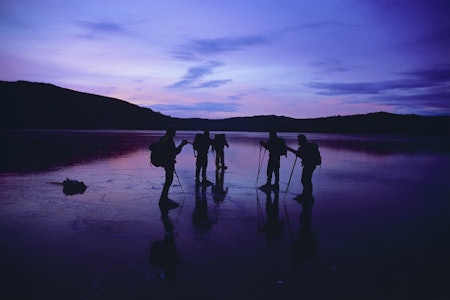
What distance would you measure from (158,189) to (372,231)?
24.3ft

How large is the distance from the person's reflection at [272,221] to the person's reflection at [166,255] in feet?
6.56

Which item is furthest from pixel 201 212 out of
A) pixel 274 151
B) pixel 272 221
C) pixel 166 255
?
pixel 274 151

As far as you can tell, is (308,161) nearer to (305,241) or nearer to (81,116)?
(305,241)

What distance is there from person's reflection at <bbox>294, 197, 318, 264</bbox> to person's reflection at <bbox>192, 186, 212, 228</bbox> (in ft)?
7.05

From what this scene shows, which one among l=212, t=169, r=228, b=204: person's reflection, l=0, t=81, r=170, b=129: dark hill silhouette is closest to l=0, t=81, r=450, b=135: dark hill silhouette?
l=0, t=81, r=170, b=129: dark hill silhouette

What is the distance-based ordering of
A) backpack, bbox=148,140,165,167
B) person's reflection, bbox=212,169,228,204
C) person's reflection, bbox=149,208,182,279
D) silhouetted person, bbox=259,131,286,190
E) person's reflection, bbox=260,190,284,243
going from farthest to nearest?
1. silhouetted person, bbox=259,131,286,190
2. person's reflection, bbox=212,169,228,204
3. backpack, bbox=148,140,165,167
4. person's reflection, bbox=260,190,284,243
5. person's reflection, bbox=149,208,182,279

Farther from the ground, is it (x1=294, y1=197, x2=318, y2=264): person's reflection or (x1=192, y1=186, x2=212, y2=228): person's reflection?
(x1=294, y1=197, x2=318, y2=264): person's reflection

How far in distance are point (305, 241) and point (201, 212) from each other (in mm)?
3189

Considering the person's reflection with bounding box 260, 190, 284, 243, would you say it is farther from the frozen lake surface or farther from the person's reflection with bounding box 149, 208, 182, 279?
the person's reflection with bounding box 149, 208, 182, 279

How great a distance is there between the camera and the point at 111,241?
648cm

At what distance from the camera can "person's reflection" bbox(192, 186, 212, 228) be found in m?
7.89

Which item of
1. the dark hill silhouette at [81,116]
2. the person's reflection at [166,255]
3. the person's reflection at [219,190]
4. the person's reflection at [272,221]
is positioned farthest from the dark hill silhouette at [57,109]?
the person's reflection at [166,255]

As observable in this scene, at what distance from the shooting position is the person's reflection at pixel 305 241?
599 cm

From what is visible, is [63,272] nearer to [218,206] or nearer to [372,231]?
[218,206]
